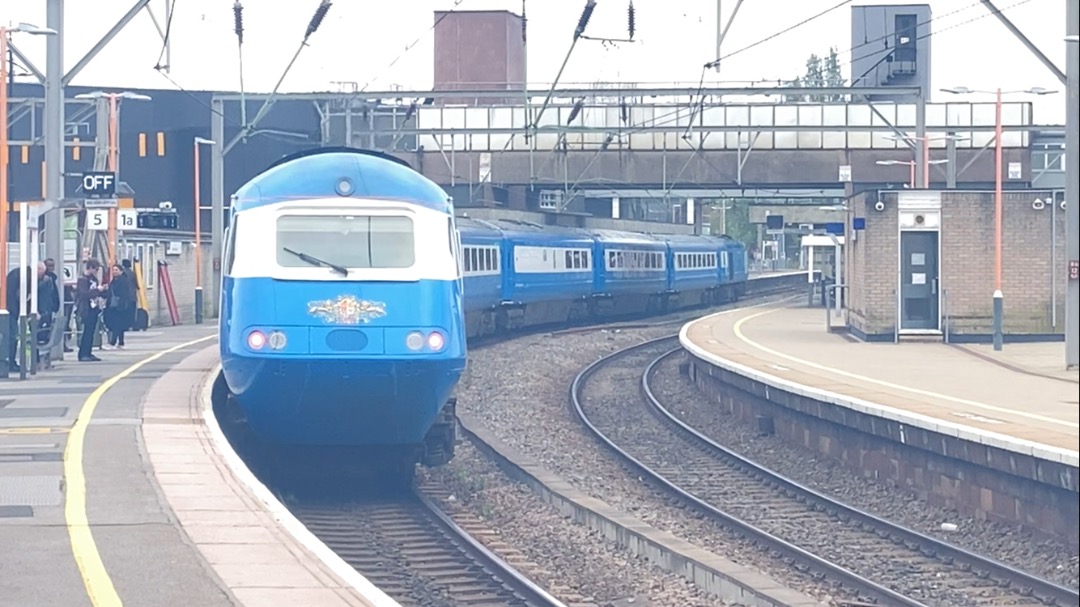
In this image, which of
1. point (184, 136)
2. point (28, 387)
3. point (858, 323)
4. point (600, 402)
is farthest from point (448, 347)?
point (184, 136)

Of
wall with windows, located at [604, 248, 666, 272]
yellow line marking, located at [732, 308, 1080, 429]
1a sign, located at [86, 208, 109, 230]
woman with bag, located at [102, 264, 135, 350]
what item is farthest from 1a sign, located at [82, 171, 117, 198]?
wall with windows, located at [604, 248, 666, 272]

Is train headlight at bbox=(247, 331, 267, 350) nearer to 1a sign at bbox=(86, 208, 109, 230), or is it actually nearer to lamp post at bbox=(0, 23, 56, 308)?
lamp post at bbox=(0, 23, 56, 308)

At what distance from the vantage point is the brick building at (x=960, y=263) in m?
25.4

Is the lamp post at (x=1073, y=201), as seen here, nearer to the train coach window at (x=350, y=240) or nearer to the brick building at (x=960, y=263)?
the train coach window at (x=350, y=240)

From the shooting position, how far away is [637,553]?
12.1 metres

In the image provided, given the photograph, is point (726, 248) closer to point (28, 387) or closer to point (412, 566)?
point (28, 387)

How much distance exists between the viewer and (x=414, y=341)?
39.5ft

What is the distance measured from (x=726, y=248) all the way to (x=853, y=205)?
100ft

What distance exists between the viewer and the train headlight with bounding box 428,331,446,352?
12.1 metres

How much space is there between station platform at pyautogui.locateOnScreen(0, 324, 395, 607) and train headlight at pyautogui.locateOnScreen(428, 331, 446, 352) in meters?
1.77

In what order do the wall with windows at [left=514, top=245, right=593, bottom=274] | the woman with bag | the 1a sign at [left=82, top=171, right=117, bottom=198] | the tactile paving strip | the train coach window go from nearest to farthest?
the tactile paving strip → the train coach window → the 1a sign at [left=82, top=171, right=117, bottom=198] → the woman with bag → the wall with windows at [left=514, top=245, right=593, bottom=274]

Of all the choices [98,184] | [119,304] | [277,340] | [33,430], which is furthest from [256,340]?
[119,304]

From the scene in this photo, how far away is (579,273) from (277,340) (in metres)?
29.5

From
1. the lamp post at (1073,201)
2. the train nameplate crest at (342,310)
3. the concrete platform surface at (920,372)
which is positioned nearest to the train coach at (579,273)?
the concrete platform surface at (920,372)
